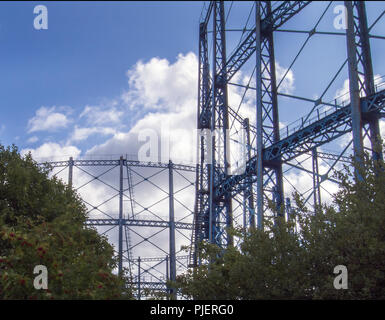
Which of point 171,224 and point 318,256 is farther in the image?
point 171,224

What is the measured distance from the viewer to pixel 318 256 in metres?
15.5

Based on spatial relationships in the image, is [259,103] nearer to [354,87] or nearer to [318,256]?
[354,87]

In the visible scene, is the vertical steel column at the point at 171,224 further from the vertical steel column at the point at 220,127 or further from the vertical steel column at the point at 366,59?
the vertical steel column at the point at 366,59

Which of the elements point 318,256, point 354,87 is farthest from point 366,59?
point 318,256

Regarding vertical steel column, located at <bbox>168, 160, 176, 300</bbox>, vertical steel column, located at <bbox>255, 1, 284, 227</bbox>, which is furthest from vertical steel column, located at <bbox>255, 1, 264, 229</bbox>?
vertical steel column, located at <bbox>168, 160, 176, 300</bbox>

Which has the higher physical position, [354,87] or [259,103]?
[259,103]

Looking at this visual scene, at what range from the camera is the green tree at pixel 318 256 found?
14.4 m

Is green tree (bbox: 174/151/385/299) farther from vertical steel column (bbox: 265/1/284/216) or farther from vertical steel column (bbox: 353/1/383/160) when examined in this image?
vertical steel column (bbox: 265/1/284/216)

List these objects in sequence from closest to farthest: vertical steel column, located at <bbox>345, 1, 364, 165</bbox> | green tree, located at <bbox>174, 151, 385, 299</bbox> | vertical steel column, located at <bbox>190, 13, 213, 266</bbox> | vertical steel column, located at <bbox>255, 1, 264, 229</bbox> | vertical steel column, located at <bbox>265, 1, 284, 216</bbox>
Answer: green tree, located at <bbox>174, 151, 385, 299</bbox> < vertical steel column, located at <bbox>345, 1, 364, 165</bbox> < vertical steel column, located at <bbox>255, 1, 264, 229</bbox> < vertical steel column, located at <bbox>265, 1, 284, 216</bbox> < vertical steel column, located at <bbox>190, 13, 213, 266</bbox>

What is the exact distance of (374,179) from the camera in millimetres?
15945

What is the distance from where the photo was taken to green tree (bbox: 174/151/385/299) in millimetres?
14367

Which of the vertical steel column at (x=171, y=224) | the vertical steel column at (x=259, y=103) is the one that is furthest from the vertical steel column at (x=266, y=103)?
the vertical steel column at (x=171, y=224)
